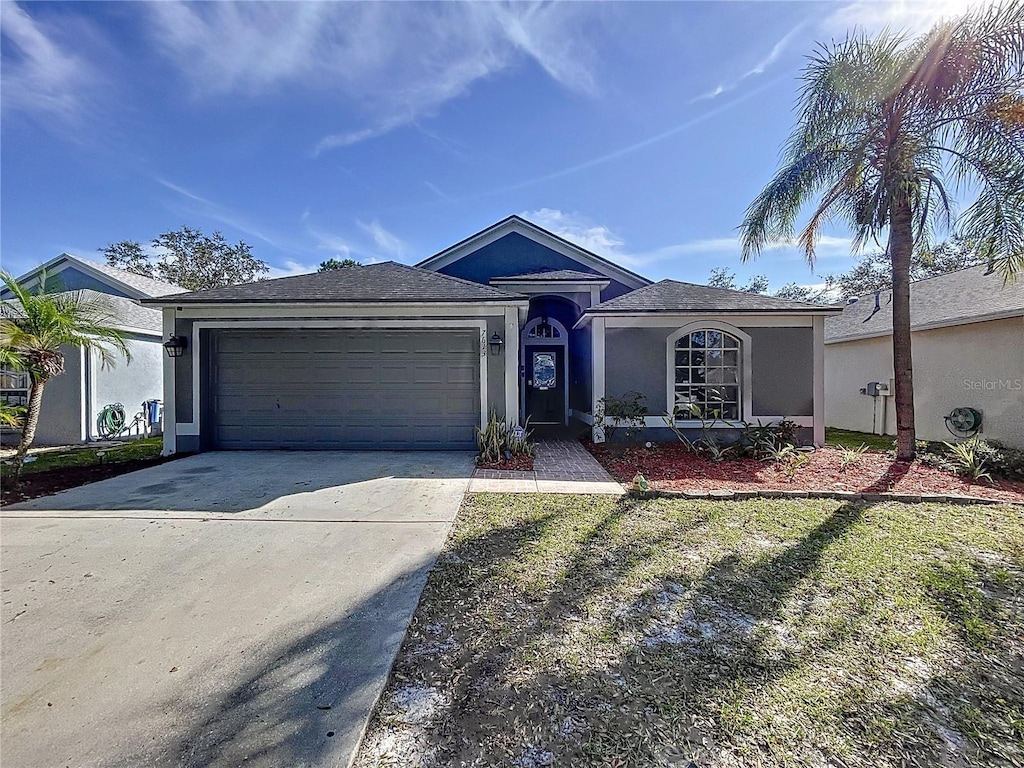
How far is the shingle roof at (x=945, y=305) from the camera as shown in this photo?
8.77 m

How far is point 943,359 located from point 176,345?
16.2m

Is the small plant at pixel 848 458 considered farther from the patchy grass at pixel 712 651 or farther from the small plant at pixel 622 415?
the small plant at pixel 622 415

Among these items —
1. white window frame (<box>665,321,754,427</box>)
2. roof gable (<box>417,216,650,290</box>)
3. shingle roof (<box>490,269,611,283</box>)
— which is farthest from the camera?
roof gable (<box>417,216,650,290</box>)

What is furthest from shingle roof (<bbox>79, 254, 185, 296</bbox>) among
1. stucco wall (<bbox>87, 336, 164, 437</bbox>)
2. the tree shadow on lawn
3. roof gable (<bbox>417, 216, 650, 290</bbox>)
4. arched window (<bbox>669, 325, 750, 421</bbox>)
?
the tree shadow on lawn

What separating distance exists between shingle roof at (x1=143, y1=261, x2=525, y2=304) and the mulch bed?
2988 millimetres

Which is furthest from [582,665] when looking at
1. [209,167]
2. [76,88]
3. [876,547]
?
[209,167]

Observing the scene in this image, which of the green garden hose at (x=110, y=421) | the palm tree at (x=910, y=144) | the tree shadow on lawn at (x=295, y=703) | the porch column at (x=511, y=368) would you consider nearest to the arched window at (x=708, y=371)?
the palm tree at (x=910, y=144)

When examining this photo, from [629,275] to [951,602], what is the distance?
11.1 m

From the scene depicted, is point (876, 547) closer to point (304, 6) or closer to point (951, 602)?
point (951, 602)

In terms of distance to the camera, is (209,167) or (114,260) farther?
(114,260)

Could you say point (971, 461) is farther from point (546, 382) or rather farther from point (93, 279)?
point (93, 279)

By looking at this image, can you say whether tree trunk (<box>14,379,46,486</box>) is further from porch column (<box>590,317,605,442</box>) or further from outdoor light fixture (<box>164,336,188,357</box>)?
porch column (<box>590,317,605,442</box>)

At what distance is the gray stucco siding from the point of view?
13.0 m

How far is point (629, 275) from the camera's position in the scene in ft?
42.8
